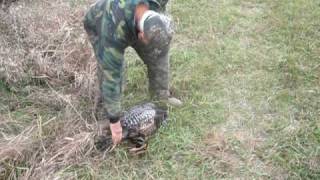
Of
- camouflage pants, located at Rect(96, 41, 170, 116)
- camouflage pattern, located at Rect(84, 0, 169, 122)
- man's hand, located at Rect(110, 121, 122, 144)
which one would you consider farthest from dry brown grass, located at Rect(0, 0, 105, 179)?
camouflage pattern, located at Rect(84, 0, 169, 122)

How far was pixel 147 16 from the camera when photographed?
10.2 ft

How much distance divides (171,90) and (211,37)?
990 millimetres

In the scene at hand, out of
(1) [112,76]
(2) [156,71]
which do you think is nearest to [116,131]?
(1) [112,76]

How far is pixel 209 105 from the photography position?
13.9 ft

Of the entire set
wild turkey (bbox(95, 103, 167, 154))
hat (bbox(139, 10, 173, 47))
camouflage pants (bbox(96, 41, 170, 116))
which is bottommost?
wild turkey (bbox(95, 103, 167, 154))

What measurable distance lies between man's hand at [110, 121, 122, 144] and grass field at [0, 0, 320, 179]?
10cm

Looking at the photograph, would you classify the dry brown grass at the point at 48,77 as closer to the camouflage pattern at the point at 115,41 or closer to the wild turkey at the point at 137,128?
the wild turkey at the point at 137,128

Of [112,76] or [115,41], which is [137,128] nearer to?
[112,76]

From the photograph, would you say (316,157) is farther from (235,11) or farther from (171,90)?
(235,11)

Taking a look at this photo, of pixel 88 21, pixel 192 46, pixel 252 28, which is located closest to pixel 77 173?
pixel 88 21

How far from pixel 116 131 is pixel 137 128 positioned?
17cm

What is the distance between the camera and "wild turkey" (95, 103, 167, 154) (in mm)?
3662

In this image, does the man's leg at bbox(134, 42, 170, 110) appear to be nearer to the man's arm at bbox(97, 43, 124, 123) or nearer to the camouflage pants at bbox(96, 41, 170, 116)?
the camouflage pants at bbox(96, 41, 170, 116)

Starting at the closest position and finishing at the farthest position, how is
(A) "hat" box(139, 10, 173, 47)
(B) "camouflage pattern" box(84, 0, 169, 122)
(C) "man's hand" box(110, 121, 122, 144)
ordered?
(A) "hat" box(139, 10, 173, 47) < (B) "camouflage pattern" box(84, 0, 169, 122) < (C) "man's hand" box(110, 121, 122, 144)
